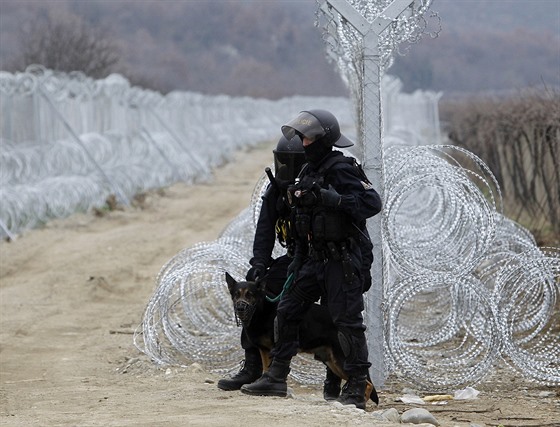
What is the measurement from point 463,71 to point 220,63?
33.2 m

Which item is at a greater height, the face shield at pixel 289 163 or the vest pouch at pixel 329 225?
the face shield at pixel 289 163

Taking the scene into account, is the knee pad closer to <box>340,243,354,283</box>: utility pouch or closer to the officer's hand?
<box>340,243,354,283</box>: utility pouch

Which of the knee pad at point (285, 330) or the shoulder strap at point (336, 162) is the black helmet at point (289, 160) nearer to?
the shoulder strap at point (336, 162)

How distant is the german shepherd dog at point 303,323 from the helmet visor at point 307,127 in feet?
3.00

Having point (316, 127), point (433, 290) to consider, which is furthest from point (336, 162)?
point (433, 290)

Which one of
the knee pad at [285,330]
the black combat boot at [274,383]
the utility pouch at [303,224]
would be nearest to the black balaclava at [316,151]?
the utility pouch at [303,224]

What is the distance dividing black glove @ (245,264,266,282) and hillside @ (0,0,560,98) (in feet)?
142

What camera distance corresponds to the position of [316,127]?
6.57 metres

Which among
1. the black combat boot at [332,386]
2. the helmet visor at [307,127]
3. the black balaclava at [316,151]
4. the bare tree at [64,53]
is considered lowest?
the black combat boot at [332,386]

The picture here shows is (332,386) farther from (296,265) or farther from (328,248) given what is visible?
(328,248)

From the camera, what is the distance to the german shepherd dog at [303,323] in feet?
22.2

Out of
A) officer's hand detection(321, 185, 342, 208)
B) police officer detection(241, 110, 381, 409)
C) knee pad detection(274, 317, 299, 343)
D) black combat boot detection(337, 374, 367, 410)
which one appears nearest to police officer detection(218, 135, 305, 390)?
police officer detection(241, 110, 381, 409)

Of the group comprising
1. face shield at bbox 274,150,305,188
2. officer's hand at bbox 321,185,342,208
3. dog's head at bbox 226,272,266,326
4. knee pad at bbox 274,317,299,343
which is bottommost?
knee pad at bbox 274,317,299,343

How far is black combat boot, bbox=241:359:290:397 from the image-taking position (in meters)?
6.73
